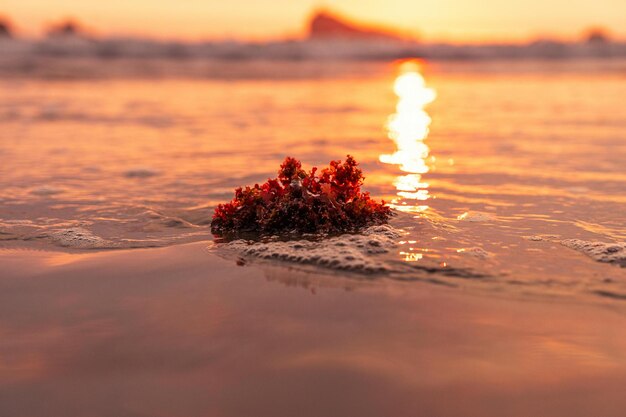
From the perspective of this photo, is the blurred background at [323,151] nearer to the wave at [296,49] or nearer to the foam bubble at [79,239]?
the foam bubble at [79,239]

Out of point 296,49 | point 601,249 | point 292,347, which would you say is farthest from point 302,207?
point 296,49

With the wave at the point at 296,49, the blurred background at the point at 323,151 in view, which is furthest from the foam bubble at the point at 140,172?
the wave at the point at 296,49

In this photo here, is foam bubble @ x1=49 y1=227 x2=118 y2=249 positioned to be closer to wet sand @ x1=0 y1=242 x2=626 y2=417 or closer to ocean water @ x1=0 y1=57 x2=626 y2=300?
ocean water @ x1=0 y1=57 x2=626 y2=300

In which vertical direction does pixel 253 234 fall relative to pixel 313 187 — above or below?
below

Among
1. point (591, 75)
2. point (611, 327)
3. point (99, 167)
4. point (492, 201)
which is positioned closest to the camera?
point (611, 327)

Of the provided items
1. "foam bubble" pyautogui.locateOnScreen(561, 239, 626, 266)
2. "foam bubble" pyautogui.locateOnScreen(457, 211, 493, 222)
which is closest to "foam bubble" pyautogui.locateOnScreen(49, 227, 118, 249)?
"foam bubble" pyautogui.locateOnScreen(457, 211, 493, 222)

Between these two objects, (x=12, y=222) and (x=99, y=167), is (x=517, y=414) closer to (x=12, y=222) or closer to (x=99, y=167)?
(x=12, y=222)

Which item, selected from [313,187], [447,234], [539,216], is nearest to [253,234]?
[313,187]
